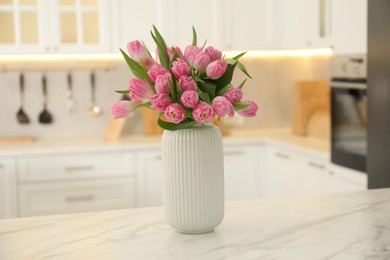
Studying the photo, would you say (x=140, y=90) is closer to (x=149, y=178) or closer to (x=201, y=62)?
(x=201, y=62)

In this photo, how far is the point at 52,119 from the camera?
4.67 metres

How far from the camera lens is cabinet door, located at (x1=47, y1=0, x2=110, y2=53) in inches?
169

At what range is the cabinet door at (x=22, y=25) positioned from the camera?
166 inches

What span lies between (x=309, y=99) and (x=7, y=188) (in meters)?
2.06

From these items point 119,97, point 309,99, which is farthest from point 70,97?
point 309,99

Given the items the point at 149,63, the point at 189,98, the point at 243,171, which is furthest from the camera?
the point at 243,171

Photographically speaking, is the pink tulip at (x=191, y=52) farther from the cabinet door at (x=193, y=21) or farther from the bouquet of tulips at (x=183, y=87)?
the cabinet door at (x=193, y=21)

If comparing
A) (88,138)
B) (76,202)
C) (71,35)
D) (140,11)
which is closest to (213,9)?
(140,11)

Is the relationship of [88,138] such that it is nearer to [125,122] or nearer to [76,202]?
[125,122]

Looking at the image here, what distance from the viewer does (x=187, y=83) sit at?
5.22 feet

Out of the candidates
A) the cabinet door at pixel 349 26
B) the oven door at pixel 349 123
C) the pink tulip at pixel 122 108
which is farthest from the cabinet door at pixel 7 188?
the pink tulip at pixel 122 108

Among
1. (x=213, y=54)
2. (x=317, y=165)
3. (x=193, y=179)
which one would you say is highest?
(x=213, y=54)

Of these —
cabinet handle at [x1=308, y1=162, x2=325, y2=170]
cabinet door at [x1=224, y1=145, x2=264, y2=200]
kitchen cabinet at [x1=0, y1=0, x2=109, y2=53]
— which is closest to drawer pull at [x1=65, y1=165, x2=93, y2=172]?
kitchen cabinet at [x1=0, y1=0, x2=109, y2=53]

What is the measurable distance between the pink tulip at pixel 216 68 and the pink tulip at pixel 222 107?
59mm
